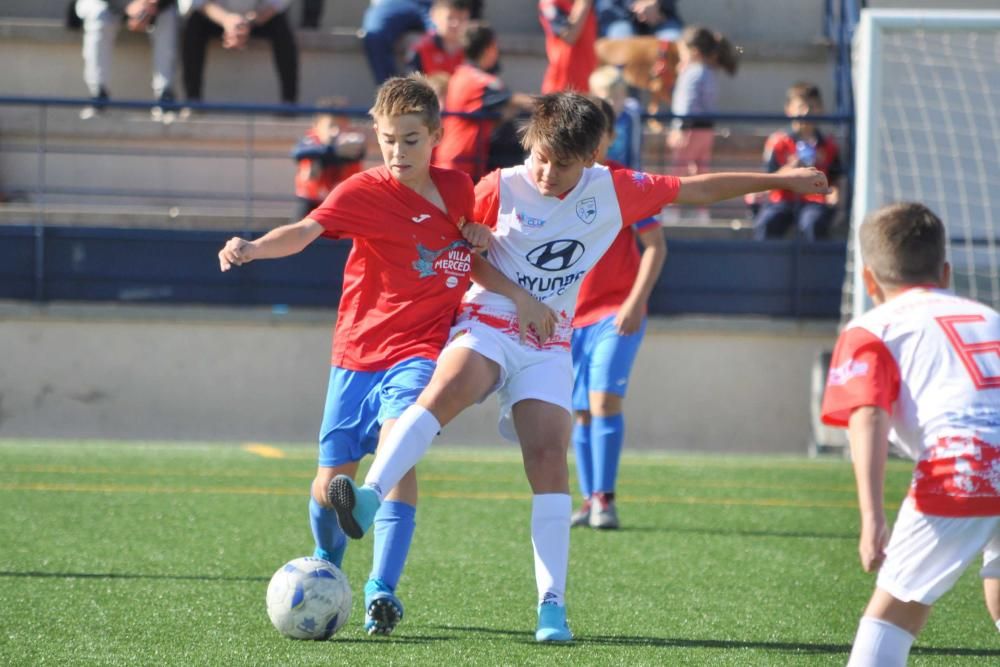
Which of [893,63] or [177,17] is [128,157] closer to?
[177,17]

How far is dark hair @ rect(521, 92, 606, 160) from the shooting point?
4301 millimetres

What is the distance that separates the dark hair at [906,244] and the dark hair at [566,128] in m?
1.21

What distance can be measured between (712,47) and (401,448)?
316 inches

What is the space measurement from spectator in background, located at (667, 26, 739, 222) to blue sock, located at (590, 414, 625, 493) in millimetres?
5055

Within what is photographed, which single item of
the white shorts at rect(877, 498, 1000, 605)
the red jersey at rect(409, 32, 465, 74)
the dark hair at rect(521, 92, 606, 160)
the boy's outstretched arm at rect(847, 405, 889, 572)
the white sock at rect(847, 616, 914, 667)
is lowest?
the white sock at rect(847, 616, 914, 667)

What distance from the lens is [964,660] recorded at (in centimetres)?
418

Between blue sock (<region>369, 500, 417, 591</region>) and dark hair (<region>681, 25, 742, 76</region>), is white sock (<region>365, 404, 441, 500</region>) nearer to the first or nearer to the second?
blue sock (<region>369, 500, 417, 591</region>)

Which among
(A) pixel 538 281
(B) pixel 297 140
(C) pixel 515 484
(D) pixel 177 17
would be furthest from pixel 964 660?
(D) pixel 177 17

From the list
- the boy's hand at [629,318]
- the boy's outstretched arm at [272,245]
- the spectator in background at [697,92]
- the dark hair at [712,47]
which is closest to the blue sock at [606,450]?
the boy's hand at [629,318]

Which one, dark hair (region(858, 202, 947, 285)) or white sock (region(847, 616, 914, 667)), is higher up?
dark hair (region(858, 202, 947, 285))

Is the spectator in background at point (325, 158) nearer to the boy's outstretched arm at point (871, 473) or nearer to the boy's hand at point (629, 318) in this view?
the boy's hand at point (629, 318)

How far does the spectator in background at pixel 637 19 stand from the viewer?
12.4 metres

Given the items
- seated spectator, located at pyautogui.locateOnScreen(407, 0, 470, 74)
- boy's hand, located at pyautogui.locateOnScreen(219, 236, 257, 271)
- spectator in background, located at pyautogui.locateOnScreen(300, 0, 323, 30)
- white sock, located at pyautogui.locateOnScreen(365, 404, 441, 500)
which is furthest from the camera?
spectator in background, located at pyautogui.locateOnScreen(300, 0, 323, 30)

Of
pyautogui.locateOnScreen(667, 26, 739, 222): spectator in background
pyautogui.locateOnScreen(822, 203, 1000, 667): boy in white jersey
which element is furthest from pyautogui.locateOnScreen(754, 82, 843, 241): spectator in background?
pyautogui.locateOnScreen(822, 203, 1000, 667): boy in white jersey
